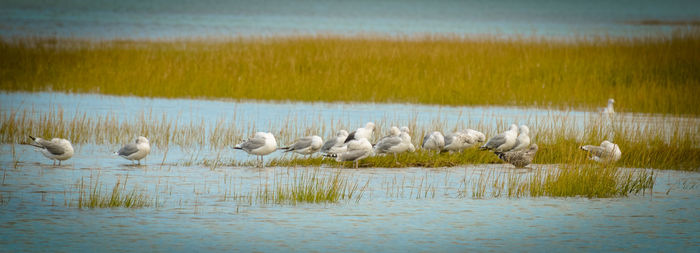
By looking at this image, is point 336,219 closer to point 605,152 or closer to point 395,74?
point 605,152

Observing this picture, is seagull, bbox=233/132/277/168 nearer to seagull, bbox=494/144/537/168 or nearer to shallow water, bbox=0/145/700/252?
shallow water, bbox=0/145/700/252

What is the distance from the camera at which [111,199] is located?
11250mm

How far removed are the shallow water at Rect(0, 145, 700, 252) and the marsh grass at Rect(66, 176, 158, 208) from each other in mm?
152

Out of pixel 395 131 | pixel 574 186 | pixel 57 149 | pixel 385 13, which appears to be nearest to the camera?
pixel 574 186

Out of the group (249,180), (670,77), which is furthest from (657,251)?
(670,77)

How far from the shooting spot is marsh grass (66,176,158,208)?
11180 mm

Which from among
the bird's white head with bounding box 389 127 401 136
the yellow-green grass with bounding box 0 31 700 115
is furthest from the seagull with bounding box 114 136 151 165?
the yellow-green grass with bounding box 0 31 700 115

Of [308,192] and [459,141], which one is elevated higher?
[459,141]

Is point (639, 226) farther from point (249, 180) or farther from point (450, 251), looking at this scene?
point (249, 180)

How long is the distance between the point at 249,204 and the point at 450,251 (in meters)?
3.06

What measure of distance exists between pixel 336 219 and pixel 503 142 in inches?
218

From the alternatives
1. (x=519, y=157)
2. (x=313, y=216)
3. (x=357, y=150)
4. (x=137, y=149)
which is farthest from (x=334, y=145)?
(x=313, y=216)

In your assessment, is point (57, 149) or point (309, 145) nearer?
point (57, 149)

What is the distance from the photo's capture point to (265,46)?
110ft
